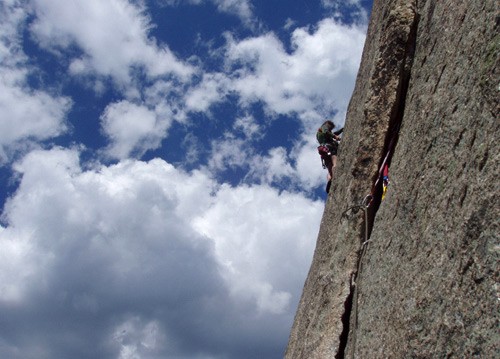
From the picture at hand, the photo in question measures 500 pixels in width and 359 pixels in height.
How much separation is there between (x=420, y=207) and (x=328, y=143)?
1066 centimetres

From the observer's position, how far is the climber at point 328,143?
16122mm

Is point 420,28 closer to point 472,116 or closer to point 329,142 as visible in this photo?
point 472,116

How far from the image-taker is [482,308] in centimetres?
414

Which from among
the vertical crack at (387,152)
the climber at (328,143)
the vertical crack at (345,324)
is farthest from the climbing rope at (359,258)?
the climber at (328,143)

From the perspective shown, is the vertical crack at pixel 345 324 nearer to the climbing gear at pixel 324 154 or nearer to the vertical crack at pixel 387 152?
the vertical crack at pixel 387 152

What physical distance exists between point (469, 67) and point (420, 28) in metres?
3.50

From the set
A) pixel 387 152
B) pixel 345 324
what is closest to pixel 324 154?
pixel 387 152

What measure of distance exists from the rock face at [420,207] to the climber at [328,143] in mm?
5469

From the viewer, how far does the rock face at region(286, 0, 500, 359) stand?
4.41 meters

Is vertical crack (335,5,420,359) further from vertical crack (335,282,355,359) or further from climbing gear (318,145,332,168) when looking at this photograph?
climbing gear (318,145,332,168)

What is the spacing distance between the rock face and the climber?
5.47 m

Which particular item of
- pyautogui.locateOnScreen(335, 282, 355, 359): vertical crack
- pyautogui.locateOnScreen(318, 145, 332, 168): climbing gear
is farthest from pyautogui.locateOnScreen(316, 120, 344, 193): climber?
pyautogui.locateOnScreen(335, 282, 355, 359): vertical crack

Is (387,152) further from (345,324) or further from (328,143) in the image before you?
(328,143)

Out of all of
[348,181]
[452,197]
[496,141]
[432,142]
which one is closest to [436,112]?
[432,142]
